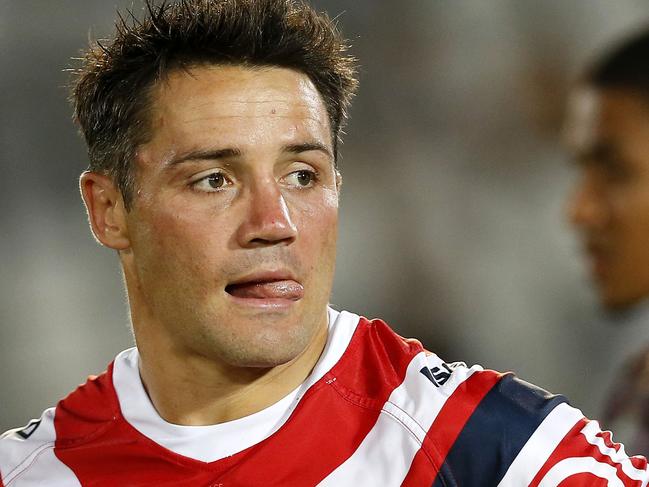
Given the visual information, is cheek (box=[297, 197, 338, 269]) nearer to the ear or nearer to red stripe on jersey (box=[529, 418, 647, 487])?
the ear

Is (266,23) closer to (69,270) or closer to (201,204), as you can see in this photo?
(201,204)

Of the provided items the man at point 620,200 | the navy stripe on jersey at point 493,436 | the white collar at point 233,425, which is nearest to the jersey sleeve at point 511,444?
the navy stripe on jersey at point 493,436

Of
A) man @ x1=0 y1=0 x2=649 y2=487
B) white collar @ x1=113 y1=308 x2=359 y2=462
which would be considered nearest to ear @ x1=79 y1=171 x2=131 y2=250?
man @ x1=0 y1=0 x2=649 y2=487

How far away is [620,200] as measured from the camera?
4047mm

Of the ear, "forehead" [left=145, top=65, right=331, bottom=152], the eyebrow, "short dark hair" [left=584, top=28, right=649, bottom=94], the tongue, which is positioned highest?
"short dark hair" [left=584, top=28, right=649, bottom=94]

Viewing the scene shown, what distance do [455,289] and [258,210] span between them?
8.32 feet

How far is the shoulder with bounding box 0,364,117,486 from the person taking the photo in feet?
7.38

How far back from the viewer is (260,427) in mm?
2086

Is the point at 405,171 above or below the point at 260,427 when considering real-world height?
above

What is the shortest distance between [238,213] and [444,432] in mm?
554

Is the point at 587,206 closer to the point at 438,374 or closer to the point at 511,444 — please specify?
the point at 438,374

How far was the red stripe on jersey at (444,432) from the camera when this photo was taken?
1.92m

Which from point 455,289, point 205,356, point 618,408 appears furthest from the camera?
point 455,289

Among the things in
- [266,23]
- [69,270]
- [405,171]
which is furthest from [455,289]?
[266,23]
